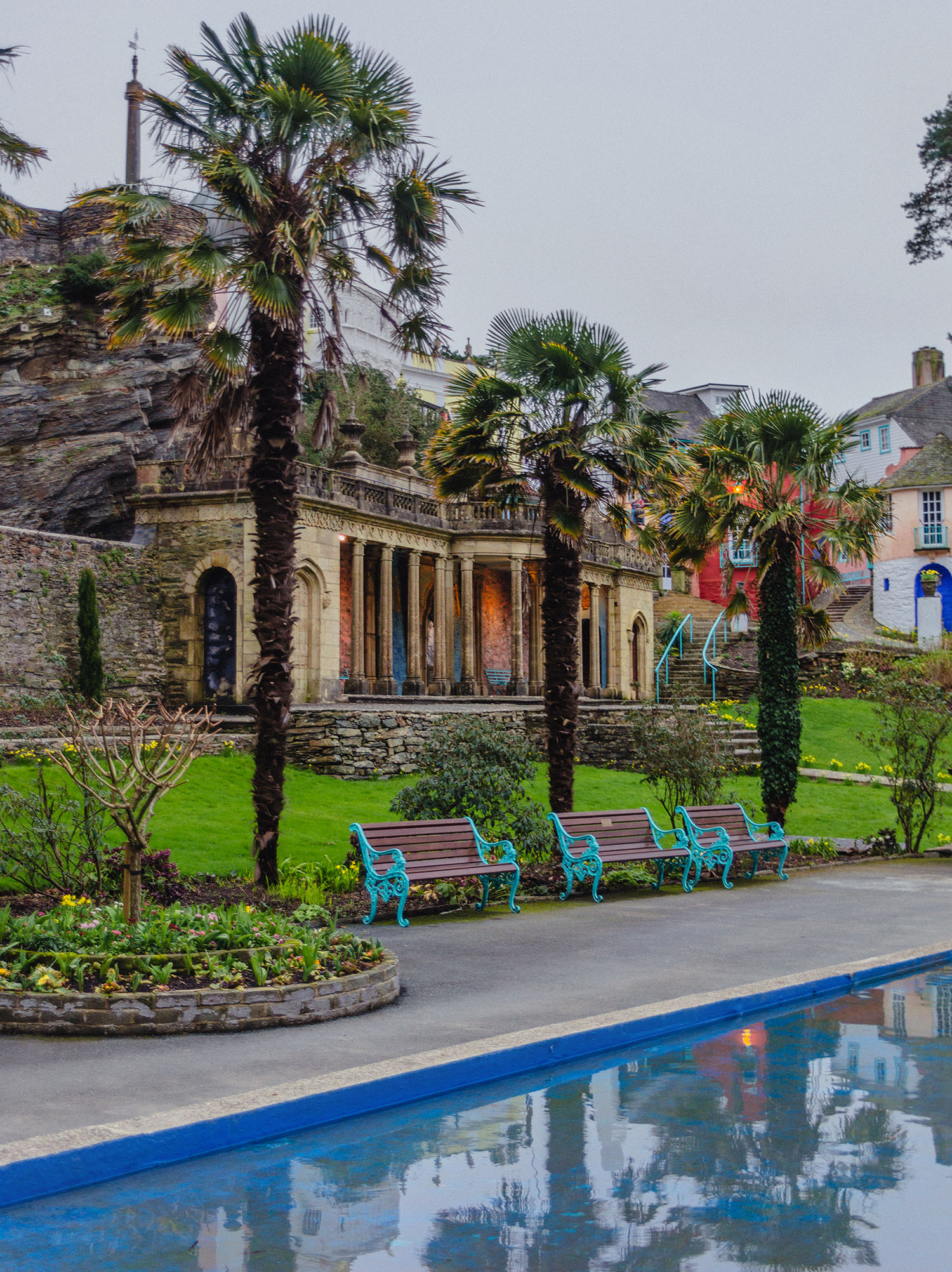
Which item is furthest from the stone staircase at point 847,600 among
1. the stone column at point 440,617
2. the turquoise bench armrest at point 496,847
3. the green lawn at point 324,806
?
the turquoise bench armrest at point 496,847

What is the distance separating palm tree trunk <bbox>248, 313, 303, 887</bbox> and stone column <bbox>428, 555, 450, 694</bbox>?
20.9 metres

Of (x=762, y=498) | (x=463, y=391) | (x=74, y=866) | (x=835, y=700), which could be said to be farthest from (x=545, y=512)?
(x=835, y=700)

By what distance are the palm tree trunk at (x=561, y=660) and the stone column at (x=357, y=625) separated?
47.2 ft

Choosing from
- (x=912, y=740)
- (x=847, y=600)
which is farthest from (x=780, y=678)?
(x=847, y=600)

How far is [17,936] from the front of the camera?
26.9 ft

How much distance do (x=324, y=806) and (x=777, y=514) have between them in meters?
8.50

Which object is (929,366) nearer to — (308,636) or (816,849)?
(308,636)

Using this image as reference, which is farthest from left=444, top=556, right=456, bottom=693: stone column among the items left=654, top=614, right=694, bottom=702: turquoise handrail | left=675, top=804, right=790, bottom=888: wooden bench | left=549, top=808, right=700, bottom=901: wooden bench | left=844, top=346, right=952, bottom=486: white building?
left=844, top=346, right=952, bottom=486: white building

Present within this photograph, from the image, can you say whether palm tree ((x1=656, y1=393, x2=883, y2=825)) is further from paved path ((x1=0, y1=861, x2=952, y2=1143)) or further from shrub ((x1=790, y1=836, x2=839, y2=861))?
paved path ((x1=0, y1=861, x2=952, y2=1143))

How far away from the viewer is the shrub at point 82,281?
3697cm

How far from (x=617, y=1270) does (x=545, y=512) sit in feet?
42.2

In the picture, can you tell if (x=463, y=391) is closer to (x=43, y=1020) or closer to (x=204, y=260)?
(x=204, y=260)

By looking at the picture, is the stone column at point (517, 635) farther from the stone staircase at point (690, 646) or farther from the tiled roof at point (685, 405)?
the tiled roof at point (685, 405)

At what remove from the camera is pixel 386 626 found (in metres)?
34.1
